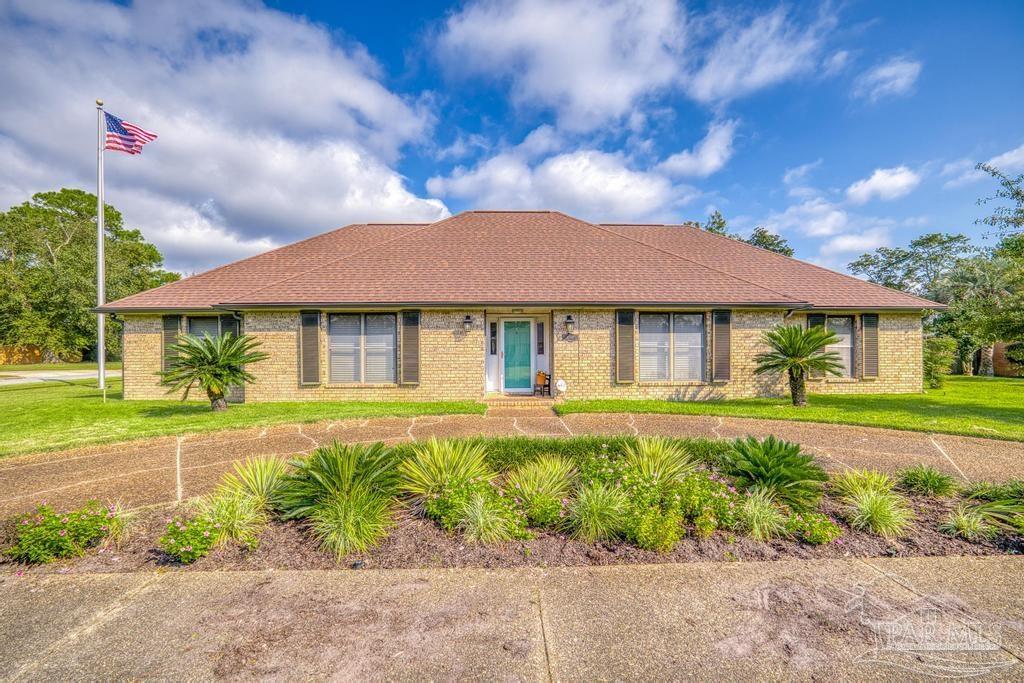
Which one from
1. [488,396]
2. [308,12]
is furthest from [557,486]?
[308,12]

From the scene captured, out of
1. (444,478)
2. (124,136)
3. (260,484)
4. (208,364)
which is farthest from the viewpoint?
(124,136)

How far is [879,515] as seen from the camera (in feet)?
12.0

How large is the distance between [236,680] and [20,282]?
145ft

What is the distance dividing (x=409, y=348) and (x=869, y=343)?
43.7 ft

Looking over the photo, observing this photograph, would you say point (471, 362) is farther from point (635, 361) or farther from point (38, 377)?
point (38, 377)

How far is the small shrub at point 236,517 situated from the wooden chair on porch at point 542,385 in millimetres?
7936

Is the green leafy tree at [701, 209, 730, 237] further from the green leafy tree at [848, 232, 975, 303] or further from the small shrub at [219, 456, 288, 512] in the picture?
the small shrub at [219, 456, 288, 512]

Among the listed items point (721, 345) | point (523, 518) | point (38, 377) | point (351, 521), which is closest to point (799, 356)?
point (721, 345)

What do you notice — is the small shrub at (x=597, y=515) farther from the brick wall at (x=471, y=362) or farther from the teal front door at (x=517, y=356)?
the teal front door at (x=517, y=356)

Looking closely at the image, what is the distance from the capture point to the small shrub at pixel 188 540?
3.13 meters

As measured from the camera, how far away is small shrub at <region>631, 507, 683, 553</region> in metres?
3.34

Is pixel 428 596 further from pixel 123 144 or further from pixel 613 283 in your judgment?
pixel 123 144

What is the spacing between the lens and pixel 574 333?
36.0 ft

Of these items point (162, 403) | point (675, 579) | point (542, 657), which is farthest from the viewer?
point (162, 403)
